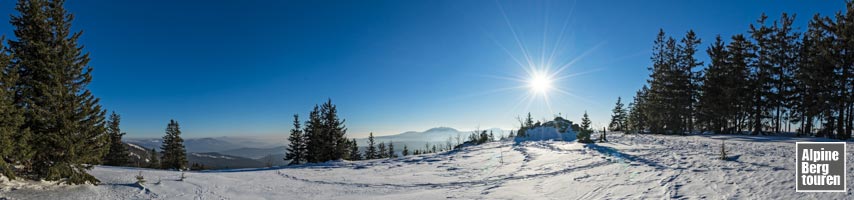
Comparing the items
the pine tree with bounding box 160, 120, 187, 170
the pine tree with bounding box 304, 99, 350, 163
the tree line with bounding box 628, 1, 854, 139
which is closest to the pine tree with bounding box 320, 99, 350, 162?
the pine tree with bounding box 304, 99, 350, 163

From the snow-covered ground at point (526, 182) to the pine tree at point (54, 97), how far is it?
736 millimetres

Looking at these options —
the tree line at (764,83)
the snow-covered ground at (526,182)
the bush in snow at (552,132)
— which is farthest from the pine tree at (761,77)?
the snow-covered ground at (526,182)

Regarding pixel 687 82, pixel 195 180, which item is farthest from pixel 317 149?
pixel 687 82

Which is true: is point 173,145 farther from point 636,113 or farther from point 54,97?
point 636,113

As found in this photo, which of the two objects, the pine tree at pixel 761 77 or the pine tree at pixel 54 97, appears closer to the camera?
the pine tree at pixel 54 97

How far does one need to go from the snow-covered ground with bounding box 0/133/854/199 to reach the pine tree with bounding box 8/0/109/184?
2.42 ft

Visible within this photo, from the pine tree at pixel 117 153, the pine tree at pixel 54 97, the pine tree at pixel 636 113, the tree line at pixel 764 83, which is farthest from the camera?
the pine tree at pixel 636 113

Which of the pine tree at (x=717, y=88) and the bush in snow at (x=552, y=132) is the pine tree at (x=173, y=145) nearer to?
the bush in snow at (x=552, y=132)

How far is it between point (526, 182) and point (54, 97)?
516 inches

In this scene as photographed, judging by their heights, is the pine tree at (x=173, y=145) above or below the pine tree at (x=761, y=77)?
below

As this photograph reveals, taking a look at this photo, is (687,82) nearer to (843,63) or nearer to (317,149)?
(843,63)

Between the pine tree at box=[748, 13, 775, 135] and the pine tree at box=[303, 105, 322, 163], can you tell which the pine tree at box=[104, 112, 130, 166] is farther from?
the pine tree at box=[748, 13, 775, 135]

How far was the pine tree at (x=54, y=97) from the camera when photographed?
777 centimetres

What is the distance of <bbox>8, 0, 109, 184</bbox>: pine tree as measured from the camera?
7.77m
